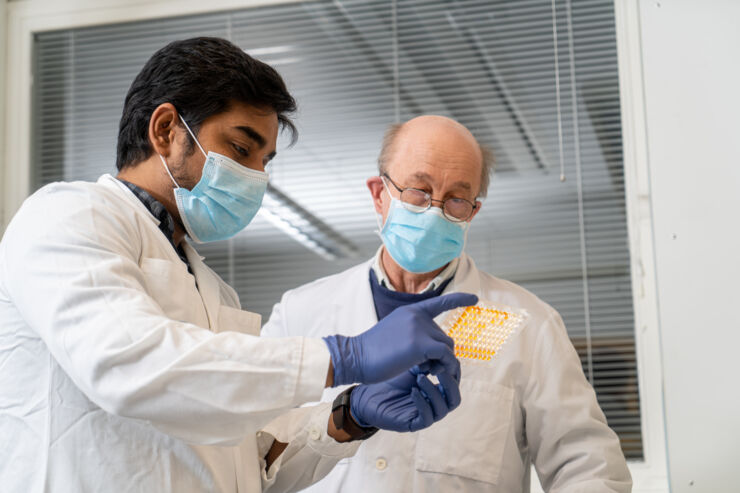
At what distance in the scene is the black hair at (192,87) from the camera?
131 centimetres

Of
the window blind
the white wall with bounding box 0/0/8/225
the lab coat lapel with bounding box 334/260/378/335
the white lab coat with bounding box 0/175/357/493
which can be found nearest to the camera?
the white lab coat with bounding box 0/175/357/493

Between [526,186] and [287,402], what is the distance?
1.70 meters

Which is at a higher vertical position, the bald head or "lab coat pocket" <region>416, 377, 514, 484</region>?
the bald head

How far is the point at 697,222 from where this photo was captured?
81.4 inches

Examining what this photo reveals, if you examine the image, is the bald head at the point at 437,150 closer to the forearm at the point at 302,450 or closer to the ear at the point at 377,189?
the ear at the point at 377,189

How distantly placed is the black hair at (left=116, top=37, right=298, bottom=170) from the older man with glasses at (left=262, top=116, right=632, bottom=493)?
557 mm

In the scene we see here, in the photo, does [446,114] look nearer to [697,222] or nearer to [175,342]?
[697,222]

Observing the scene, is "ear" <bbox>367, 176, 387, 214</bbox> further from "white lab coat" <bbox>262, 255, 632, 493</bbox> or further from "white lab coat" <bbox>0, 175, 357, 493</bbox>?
"white lab coat" <bbox>0, 175, 357, 493</bbox>

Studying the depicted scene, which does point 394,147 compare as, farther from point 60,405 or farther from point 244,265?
point 60,405

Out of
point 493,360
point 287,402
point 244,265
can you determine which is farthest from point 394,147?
point 287,402

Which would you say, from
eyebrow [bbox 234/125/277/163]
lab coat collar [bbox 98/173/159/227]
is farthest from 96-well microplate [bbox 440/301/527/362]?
lab coat collar [bbox 98/173/159/227]

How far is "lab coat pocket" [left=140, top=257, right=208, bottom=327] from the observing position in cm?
116

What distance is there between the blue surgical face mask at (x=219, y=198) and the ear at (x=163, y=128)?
14 millimetres

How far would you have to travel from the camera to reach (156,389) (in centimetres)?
94
